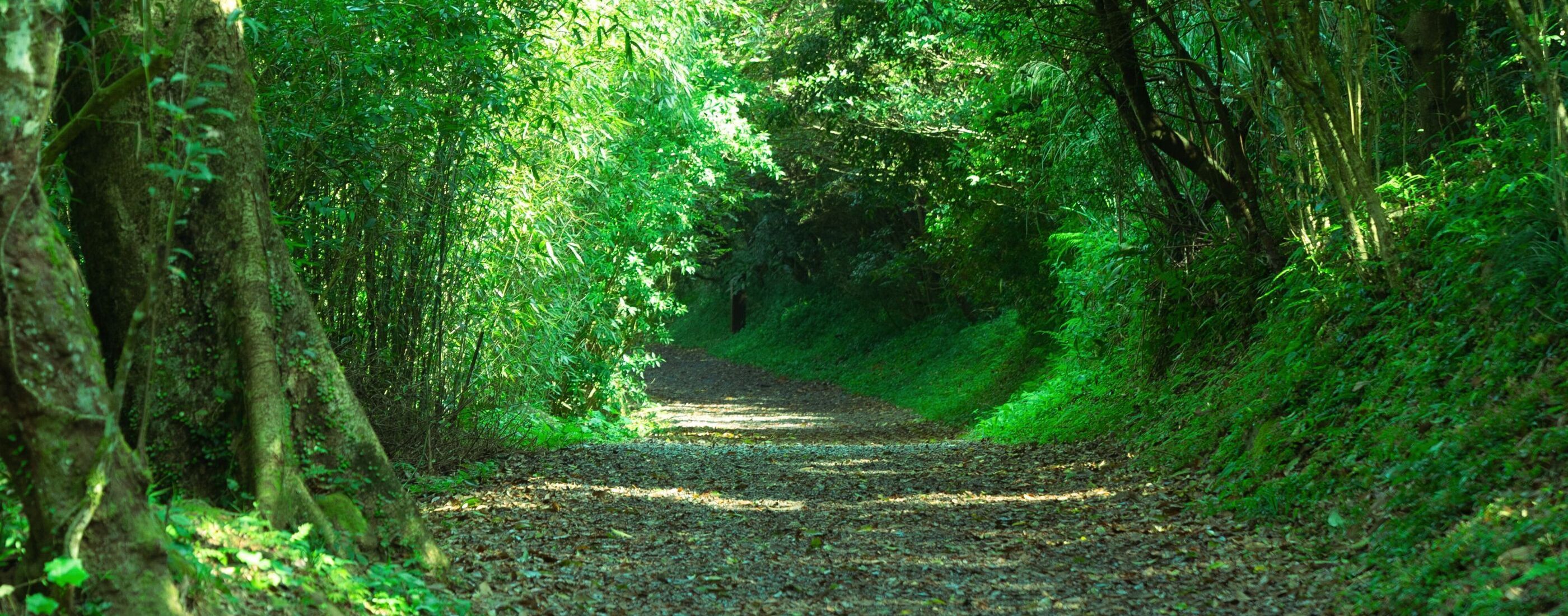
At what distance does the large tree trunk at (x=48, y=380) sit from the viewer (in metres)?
2.76

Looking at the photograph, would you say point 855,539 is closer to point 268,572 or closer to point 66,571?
point 268,572

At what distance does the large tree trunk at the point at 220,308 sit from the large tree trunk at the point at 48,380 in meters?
0.99

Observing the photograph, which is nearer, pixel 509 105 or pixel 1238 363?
pixel 509 105

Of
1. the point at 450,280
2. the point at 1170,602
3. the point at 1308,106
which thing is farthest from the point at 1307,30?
the point at 450,280

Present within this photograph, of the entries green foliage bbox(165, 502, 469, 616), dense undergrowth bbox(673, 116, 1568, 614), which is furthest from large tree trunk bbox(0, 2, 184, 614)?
dense undergrowth bbox(673, 116, 1568, 614)

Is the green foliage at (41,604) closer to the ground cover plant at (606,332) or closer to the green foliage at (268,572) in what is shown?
the ground cover plant at (606,332)

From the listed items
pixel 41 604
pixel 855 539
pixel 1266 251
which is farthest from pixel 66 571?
pixel 1266 251

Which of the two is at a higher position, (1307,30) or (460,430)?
(1307,30)

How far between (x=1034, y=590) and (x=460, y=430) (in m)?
4.86

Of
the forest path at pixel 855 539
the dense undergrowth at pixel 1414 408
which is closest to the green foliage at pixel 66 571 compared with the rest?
the forest path at pixel 855 539

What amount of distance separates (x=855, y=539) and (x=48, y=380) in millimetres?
4131

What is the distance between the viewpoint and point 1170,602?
460 centimetres

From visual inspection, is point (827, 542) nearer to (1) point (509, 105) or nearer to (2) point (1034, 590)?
(2) point (1034, 590)

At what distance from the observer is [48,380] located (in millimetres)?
2805
